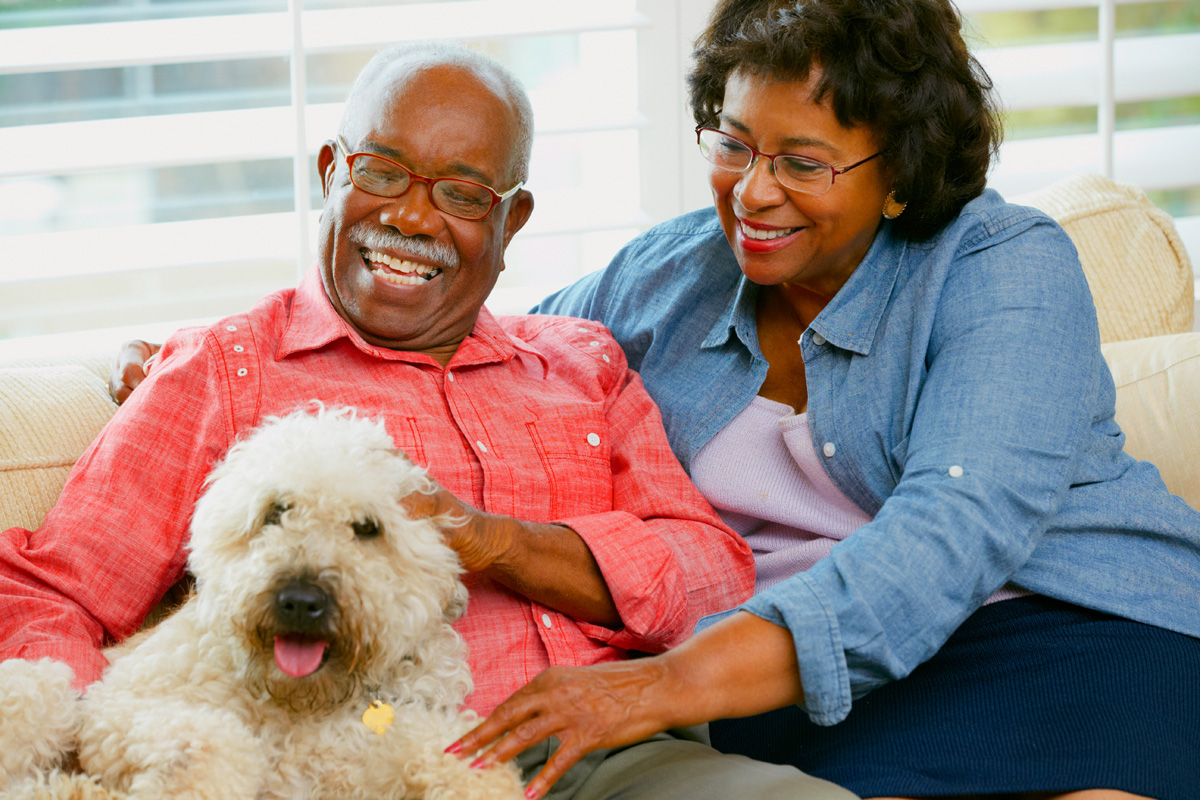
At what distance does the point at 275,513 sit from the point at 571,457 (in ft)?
1.94

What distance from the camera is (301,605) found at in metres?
1.16

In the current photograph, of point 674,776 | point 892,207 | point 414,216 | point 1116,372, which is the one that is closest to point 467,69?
point 414,216

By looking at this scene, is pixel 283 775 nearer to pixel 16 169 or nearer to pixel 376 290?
pixel 376 290

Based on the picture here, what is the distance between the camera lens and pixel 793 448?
5.85 ft

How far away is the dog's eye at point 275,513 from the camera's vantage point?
4.06ft

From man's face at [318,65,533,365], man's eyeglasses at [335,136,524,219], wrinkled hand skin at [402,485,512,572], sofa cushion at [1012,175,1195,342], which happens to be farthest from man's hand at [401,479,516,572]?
sofa cushion at [1012,175,1195,342]

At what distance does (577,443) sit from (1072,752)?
813 millimetres

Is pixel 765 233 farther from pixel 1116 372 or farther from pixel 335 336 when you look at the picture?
pixel 1116 372

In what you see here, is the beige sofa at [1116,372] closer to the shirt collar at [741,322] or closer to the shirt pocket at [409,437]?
the shirt pocket at [409,437]

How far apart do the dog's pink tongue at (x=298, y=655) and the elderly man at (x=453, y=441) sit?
21 centimetres

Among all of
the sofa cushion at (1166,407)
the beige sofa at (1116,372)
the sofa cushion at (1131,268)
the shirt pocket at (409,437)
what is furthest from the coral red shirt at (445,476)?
the sofa cushion at (1131,268)

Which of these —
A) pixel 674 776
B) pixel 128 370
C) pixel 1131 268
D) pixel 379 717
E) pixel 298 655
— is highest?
pixel 1131 268

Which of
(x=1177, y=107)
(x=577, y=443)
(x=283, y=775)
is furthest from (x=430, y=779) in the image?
(x=1177, y=107)

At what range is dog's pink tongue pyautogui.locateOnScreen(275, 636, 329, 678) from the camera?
1.18 m
